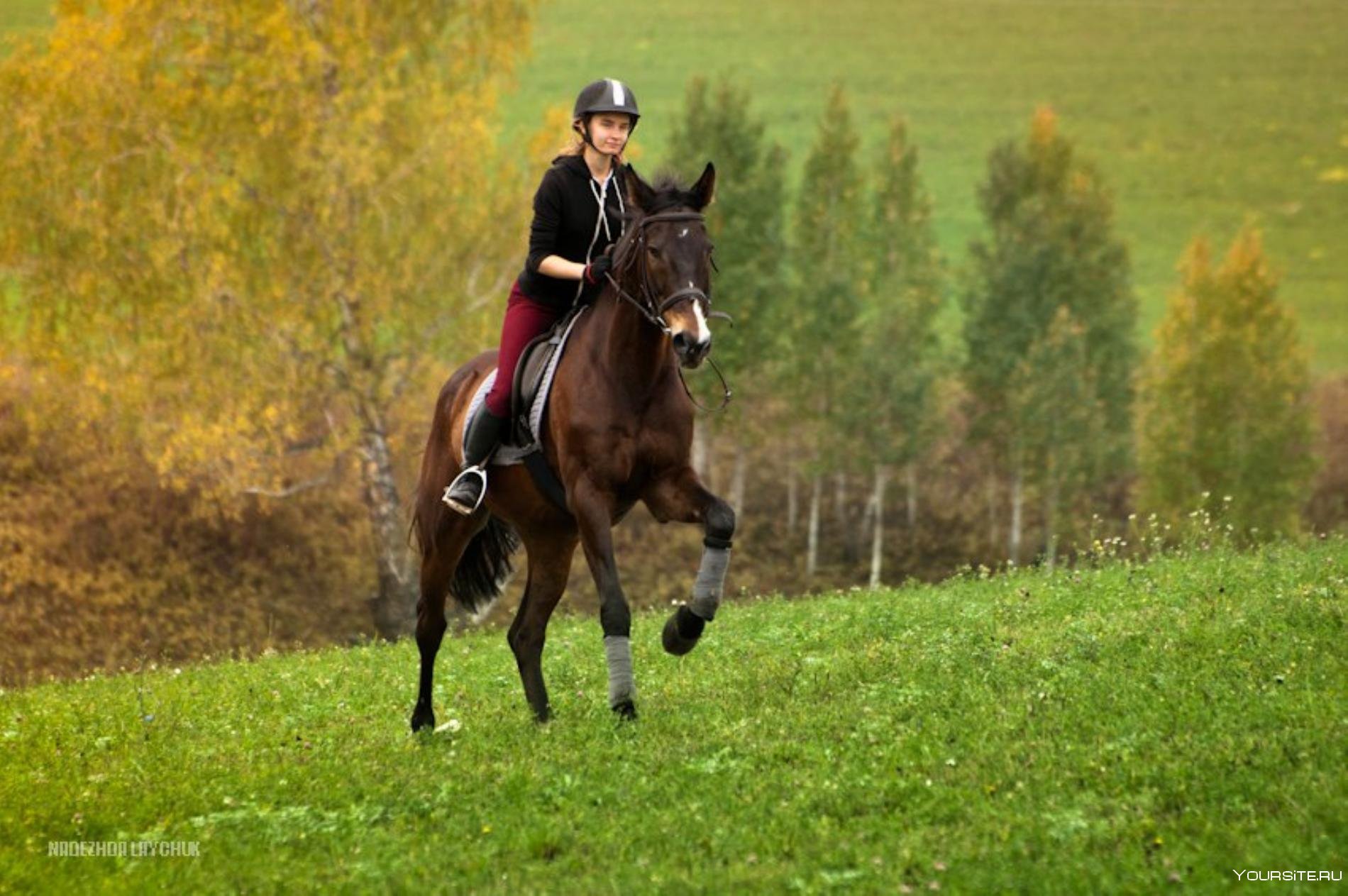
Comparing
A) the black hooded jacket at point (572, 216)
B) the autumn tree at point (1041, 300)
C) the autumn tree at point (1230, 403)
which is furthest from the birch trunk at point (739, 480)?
the black hooded jacket at point (572, 216)

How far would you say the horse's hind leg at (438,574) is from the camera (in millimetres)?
12047

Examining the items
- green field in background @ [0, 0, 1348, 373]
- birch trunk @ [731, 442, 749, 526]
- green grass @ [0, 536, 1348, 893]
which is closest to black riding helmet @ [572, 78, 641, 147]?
green grass @ [0, 536, 1348, 893]

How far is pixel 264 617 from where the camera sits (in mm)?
37312

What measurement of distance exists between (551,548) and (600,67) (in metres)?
89.7

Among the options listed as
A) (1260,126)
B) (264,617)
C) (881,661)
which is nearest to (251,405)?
(264,617)

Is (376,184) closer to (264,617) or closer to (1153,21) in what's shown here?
(264,617)

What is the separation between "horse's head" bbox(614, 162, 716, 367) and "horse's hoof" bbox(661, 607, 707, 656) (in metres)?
1.88

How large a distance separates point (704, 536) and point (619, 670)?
1144 mm

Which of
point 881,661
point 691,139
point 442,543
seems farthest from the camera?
point 691,139

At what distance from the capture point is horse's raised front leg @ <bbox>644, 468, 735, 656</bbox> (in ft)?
32.9

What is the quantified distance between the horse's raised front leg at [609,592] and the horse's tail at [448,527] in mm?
2209

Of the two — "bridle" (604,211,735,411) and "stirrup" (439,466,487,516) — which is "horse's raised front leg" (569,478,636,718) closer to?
"bridle" (604,211,735,411)

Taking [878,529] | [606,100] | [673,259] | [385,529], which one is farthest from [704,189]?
[878,529]

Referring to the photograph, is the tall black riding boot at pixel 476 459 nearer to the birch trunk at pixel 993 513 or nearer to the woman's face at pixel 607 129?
the woman's face at pixel 607 129
